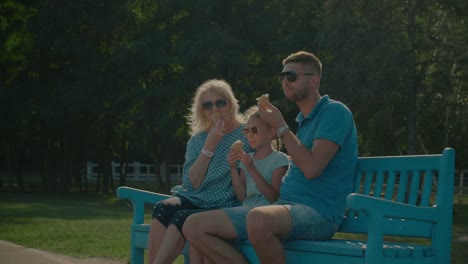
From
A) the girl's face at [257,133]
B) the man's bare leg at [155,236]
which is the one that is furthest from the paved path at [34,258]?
the girl's face at [257,133]

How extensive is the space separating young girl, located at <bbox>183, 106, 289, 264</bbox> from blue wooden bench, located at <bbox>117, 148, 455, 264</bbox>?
16 centimetres

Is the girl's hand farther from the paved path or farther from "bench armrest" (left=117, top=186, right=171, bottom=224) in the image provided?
the paved path

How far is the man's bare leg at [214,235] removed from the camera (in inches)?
202

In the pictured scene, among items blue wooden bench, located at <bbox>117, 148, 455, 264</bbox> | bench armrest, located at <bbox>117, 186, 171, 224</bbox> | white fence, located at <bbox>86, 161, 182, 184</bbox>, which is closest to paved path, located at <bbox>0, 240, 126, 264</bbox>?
bench armrest, located at <bbox>117, 186, 171, 224</bbox>

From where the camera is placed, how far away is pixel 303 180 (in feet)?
16.8

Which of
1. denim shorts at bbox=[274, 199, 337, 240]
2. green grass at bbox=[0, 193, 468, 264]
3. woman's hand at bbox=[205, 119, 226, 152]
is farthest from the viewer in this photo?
green grass at bbox=[0, 193, 468, 264]

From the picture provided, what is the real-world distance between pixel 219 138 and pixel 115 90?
2996 centimetres

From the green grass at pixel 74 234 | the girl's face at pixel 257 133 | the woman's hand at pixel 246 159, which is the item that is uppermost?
the girl's face at pixel 257 133

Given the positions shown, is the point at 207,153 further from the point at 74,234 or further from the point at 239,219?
the point at 74,234

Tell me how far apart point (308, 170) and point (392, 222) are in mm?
552

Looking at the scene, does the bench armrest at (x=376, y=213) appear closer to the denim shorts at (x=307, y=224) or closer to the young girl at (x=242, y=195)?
the denim shorts at (x=307, y=224)

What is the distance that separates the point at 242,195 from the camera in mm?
5781

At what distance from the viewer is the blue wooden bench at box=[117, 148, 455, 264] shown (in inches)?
180

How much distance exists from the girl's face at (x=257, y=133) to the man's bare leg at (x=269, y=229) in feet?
2.65
